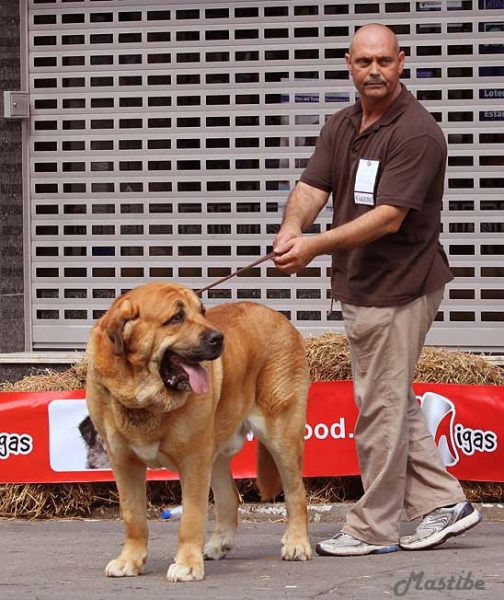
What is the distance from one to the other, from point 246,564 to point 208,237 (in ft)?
13.2

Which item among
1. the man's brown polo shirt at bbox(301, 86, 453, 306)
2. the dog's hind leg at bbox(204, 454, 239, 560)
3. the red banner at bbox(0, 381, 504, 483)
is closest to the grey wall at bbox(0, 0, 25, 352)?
the red banner at bbox(0, 381, 504, 483)

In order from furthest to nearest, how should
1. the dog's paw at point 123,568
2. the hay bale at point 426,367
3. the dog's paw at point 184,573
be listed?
the hay bale at point 426,367 → the dog's paw at point 123,568 → the dog's paw at point 184,573

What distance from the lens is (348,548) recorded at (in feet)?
22.2

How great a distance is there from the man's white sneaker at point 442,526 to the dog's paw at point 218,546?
85cm

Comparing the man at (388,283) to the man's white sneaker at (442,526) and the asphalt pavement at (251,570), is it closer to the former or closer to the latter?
the man's white sneaker at (442,526)

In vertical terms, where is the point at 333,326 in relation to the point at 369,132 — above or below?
below

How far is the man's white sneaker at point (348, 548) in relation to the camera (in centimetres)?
675

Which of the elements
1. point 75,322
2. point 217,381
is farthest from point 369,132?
point 75,322

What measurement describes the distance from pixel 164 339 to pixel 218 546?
1425 mm

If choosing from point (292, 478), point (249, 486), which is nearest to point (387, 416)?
point (292, 478)

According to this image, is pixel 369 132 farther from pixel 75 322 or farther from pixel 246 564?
pixel 75 322

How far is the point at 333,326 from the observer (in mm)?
10148

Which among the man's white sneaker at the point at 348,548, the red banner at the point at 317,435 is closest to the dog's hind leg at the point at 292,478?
the man's white sneaker at the point at 348,548

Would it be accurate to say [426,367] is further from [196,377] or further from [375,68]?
[196,377]
